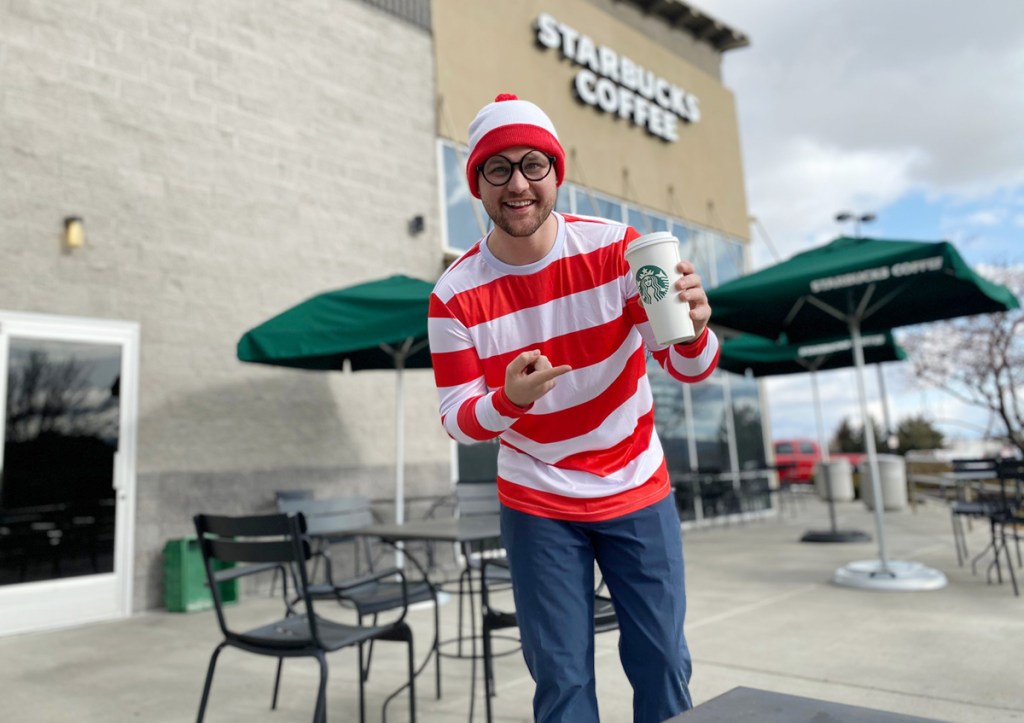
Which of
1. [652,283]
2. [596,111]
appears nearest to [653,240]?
[652,283]

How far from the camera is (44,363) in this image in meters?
5.41

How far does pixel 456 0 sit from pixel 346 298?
5677 millimetres

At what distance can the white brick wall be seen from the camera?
5.63 metres

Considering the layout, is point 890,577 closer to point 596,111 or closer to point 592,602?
point 592,602

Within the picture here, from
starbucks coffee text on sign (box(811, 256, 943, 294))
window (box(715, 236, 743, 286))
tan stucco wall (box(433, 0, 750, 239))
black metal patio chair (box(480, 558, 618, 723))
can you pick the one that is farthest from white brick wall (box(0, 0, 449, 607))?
window (box(715, 236, 743, 286))

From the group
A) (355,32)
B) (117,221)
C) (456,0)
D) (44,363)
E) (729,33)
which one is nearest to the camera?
(44,363)

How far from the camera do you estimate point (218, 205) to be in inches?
257

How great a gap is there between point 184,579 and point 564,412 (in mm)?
4945

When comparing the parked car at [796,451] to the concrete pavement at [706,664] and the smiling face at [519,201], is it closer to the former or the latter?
the concrete pavement at [706,664]

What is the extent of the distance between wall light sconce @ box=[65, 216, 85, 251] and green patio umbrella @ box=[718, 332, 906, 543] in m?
5.80

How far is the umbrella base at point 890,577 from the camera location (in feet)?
16.7

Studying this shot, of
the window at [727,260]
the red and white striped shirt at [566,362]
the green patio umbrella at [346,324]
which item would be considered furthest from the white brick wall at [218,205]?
the window at [727,260]

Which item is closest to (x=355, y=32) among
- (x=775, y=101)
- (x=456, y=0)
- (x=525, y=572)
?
(x=456, y=0)

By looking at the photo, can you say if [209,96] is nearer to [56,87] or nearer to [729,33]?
[56,87]
